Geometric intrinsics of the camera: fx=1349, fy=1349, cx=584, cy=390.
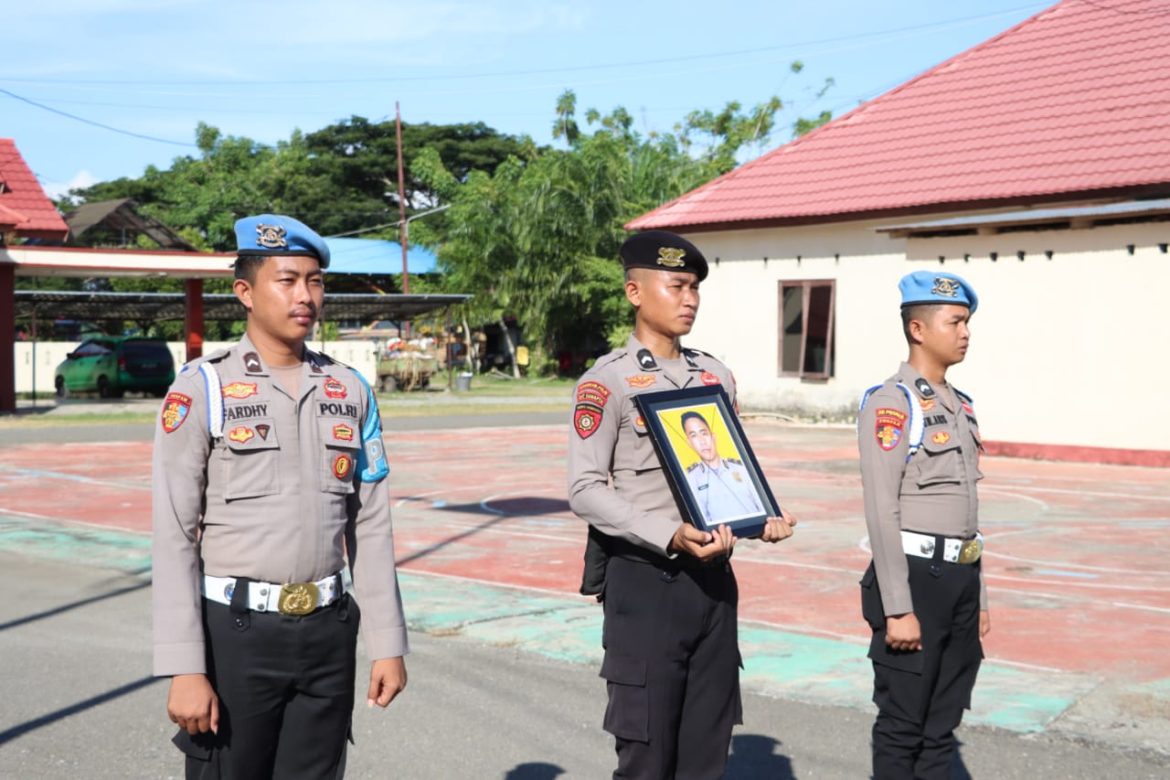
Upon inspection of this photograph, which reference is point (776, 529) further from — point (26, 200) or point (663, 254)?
point (26, 200)

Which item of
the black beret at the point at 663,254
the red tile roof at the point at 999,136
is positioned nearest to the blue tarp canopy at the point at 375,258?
the red tile roof at the point at 999,136

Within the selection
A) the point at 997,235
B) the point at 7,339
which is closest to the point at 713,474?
the point at 997,235

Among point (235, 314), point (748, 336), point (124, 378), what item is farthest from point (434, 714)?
point (235, 314)

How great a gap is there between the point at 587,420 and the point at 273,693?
1258 mm

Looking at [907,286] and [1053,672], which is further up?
[907,286]

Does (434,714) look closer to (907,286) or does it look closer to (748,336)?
(907,286)

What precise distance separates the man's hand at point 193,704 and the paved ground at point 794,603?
2.63 meters

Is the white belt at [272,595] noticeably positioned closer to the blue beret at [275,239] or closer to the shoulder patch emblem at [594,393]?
the blue beret at [275,239]

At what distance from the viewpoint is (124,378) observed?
37438 millimetres

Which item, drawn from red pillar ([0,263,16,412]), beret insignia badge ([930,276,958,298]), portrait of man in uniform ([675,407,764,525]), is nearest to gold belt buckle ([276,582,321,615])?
portrait of man in uniform ([675,407,764,525])

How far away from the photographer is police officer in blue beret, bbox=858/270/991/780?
459cm

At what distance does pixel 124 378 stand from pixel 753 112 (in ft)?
87.2

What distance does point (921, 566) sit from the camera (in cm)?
468

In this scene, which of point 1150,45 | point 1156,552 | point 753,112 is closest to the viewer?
point 1156,552
